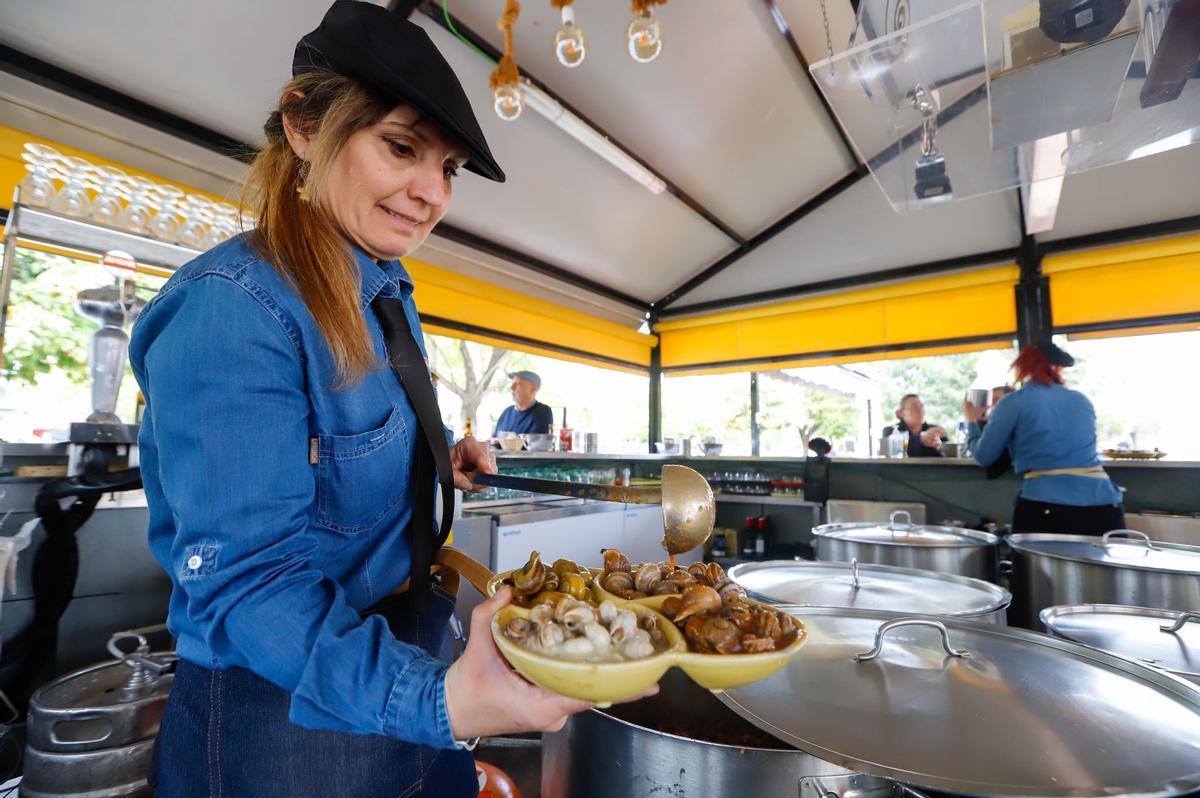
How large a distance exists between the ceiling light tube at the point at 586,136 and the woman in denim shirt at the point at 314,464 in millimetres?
3526

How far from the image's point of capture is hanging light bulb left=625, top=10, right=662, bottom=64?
7.98 ft

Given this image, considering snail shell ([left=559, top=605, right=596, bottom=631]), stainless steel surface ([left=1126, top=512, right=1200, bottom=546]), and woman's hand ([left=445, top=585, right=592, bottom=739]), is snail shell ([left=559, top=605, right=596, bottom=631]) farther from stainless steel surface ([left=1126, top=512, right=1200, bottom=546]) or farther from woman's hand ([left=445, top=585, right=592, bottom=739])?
stainless steel surface ([left=1126, top=512, right=1200, bottom=546])

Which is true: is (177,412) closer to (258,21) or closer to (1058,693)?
(1058,693)

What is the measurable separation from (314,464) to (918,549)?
7.34ft

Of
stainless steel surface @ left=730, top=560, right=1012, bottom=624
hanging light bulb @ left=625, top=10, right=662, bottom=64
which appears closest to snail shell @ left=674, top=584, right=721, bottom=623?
stainless steel surface @ left=730, top=560, right=1012, bottom=624

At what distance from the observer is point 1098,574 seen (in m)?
1.76

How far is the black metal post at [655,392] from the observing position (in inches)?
296

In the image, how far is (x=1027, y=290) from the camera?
513 cm

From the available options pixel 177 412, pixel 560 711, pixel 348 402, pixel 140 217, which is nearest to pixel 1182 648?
pixel 560 711

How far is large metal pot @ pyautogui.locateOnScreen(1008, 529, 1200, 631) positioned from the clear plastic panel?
1.56 metres

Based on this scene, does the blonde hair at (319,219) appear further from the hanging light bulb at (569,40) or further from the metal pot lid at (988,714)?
the hanging light bulb at (569,40)

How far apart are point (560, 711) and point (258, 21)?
409 centimetres

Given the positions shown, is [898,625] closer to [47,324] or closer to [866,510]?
[866,510]

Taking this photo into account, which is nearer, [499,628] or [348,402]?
[499,628]
